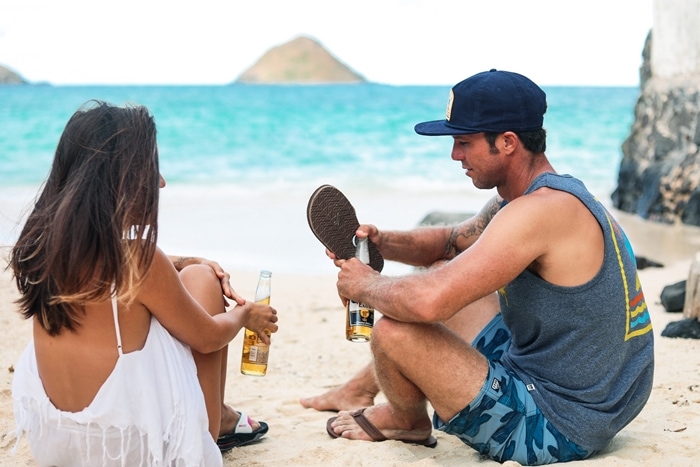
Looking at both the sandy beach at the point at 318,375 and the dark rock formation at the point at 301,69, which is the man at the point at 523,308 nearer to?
the sandy beach at the point at 318,375

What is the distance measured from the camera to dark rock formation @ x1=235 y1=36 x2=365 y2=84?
324ft

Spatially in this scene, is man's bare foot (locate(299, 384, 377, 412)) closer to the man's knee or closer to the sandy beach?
the sandy beach

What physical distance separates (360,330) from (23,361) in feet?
4.54

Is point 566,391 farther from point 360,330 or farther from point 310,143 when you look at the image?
point 310,143

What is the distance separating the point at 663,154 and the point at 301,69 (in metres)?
88.1

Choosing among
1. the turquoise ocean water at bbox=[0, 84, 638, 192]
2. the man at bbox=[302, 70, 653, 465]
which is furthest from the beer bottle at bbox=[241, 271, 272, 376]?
the turquoise ocean water at bbox=[0, 84, 638, 192]

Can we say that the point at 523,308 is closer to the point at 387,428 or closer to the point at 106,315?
the point at 387,428

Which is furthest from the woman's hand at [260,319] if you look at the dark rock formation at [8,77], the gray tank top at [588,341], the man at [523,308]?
the dark rock formation at [8,77]

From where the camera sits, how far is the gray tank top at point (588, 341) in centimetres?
313

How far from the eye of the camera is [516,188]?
11.2 ft

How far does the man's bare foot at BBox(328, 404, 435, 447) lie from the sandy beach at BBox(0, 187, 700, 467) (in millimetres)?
57

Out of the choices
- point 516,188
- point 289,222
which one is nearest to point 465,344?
point 516,188

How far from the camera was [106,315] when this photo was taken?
2789 mm

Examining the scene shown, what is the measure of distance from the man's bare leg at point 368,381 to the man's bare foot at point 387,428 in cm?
33
